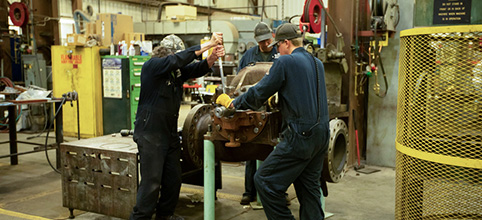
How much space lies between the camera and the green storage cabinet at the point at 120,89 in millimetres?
7410

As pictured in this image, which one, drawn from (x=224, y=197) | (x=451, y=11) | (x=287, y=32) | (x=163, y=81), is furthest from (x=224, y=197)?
(x=451, y=11)

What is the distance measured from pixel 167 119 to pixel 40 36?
8.31m

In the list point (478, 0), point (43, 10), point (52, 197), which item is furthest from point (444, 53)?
point (43, 10)

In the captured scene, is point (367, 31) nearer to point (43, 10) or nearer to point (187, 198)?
point (187, 198)

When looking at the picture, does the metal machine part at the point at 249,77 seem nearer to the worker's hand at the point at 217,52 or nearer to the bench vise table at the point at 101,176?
the worker's hand at the point at 217,52

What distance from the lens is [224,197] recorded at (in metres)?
4.62

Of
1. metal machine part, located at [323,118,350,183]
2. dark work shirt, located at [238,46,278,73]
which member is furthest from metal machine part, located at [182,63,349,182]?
dark work shirt, located at [238,46,278,73]

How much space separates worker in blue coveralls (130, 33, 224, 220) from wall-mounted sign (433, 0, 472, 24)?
2.88 m

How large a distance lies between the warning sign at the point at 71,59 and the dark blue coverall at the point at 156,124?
4522 millimetres

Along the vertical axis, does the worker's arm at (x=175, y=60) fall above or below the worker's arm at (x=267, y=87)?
above

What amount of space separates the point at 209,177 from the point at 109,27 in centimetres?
518

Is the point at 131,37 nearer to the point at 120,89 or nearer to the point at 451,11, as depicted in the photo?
the point at 120,89

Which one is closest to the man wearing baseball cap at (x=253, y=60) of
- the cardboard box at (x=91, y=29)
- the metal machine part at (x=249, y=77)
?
the metal machine part at (x=249, y=77)

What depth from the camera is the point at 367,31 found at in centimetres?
545
